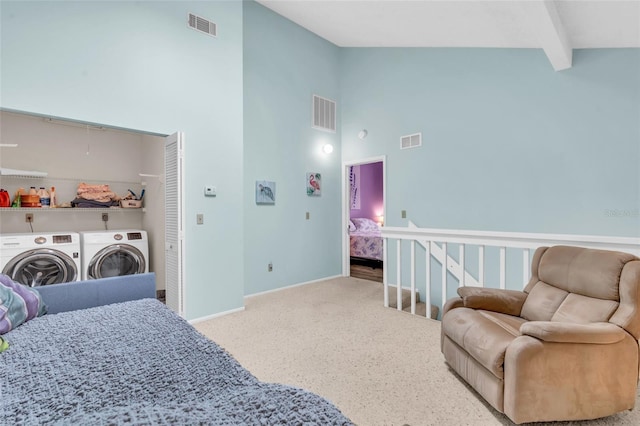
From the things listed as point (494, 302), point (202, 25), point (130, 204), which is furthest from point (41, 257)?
point (494, 302)

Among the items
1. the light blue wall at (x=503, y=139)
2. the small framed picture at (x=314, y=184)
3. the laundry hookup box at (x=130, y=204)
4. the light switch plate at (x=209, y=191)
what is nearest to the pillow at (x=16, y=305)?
the light switch plate at (x=209, y=191)

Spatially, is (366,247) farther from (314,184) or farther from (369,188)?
(369,188)

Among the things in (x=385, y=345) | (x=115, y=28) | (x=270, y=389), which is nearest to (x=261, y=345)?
(x=385, y=345)

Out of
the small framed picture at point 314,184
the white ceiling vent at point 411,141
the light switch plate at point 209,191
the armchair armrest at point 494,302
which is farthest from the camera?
the small framed picture at point 314,184

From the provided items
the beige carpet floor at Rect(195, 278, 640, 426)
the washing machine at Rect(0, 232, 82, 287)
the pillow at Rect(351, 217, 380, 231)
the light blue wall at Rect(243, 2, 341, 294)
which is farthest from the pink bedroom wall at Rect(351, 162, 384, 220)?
the washing machine at Rect(0, 232, 82, 287)

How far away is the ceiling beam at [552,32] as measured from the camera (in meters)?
2.35

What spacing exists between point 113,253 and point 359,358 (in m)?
3.37

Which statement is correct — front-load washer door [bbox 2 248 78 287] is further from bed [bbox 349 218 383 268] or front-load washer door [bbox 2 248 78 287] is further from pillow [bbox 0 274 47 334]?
bed [bbox 349 218 383 268]

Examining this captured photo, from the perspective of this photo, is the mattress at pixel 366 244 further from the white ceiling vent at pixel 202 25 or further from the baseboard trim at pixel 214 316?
the white ceiling vent at pixel 202 25

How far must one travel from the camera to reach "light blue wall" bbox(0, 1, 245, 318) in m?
2.44

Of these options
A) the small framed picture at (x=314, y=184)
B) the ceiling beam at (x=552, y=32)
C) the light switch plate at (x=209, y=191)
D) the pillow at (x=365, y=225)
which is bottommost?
the pillow at (x=365, y=225)

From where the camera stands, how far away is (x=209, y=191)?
3.36 m

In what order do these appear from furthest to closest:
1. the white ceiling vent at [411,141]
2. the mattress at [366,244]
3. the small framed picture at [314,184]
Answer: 1. the mattress at [366,244]
2. the small framed picture at [314,184]
3. the white ceiling vent at [411,141]

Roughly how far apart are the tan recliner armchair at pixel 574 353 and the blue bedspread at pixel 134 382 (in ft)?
4.19
